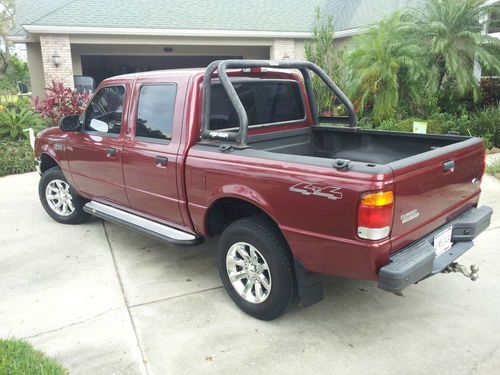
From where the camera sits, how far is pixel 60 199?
5914 millimetres

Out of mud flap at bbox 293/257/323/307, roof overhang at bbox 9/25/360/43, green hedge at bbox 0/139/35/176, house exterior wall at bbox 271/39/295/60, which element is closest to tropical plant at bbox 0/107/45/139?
green hedge at bbox 0/139/35/176

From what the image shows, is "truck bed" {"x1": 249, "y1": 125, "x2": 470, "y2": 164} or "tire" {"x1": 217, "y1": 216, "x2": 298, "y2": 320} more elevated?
"truck bed" {"x1": 249, "y1": 125, "x2": 470, "y2": 164}

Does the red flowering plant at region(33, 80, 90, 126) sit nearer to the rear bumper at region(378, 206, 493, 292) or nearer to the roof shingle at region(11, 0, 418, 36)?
the roof shingle at region(11, 0, 418, 36)

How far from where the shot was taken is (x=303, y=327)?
3480 mm

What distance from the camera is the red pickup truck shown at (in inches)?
111

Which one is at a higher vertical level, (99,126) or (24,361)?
(99,126)

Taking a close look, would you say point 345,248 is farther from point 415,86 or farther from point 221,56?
point 221,56

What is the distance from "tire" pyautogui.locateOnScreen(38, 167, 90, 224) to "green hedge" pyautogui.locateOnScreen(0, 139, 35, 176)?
3.90m

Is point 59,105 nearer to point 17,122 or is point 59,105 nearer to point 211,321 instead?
point 17,122

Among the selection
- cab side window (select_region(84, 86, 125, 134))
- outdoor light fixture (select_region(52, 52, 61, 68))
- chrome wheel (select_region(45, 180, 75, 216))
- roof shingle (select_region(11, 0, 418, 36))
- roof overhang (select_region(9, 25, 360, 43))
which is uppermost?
roof shingle (select_region(11, 0, 418, 36))

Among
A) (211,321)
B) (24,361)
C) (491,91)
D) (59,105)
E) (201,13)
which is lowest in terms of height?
(211,321)

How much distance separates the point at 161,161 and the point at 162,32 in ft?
38.8

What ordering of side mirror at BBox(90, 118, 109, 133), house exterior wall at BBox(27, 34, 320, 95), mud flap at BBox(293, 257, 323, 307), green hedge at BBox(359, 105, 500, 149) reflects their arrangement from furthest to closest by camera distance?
house exterior wall at BBox(27, 34, 320, 95) < green hedge at BBox(359, 105, 500, 149) < side mirror at BBox(90, 118, 109, 133) < mud flap at BBox(293, 257, 323, 307)

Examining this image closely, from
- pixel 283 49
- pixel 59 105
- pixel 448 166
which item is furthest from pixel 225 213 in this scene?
pixel 283 49
